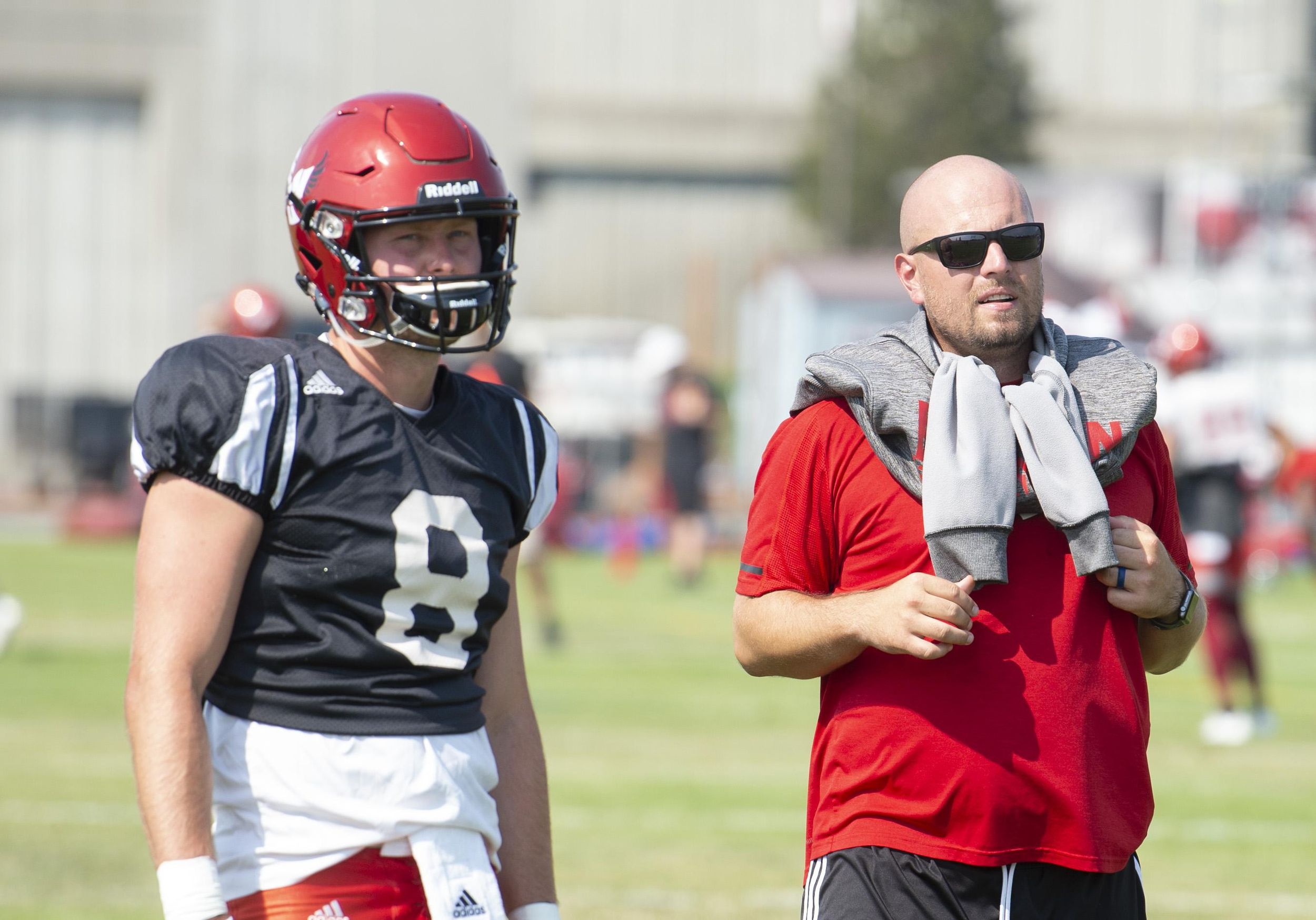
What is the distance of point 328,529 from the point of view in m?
2.75

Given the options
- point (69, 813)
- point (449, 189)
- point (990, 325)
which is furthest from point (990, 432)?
point (69, 813)

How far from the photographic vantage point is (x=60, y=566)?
61.3 feet

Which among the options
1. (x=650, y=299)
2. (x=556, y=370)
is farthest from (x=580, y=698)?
(x=650, y=299)

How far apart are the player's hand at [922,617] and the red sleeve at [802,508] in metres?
0.22

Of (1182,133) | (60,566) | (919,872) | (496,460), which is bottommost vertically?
(60,566)

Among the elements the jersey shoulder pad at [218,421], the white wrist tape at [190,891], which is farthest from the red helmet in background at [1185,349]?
the white wrist tape at [190,891]

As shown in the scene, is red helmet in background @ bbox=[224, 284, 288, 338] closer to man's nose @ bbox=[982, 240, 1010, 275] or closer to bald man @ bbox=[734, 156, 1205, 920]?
bald man @ bbox=[734, 156, 1205, 920]

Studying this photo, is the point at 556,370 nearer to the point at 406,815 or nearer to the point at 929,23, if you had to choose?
the point at 929,23

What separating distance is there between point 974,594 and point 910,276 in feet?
2.10

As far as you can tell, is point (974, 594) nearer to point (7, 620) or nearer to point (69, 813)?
point (69, 813)

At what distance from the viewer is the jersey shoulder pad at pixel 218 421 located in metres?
2.63

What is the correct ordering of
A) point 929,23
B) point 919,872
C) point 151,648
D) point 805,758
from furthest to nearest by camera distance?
1. point 929,23
2. point 805,758
3. point 919,872
4. point 151,648

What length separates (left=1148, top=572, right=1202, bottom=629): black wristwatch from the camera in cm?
319

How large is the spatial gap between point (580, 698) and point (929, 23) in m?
39.6
